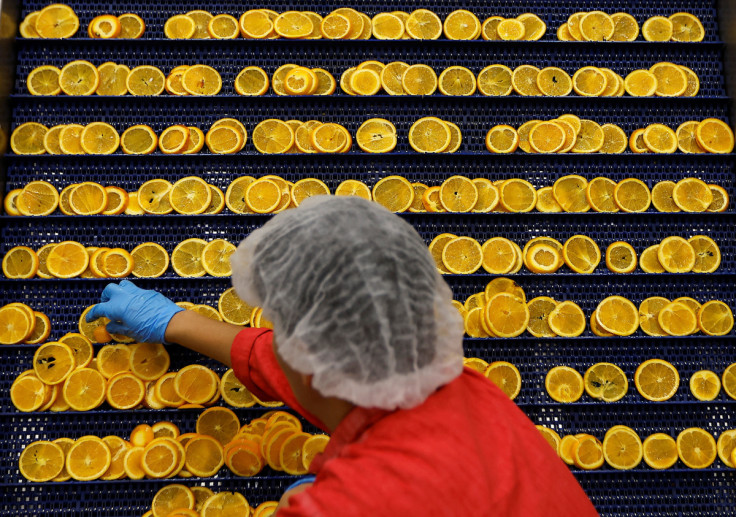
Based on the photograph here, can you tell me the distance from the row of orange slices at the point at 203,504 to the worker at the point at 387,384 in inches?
45.6

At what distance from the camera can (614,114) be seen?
9.30ft

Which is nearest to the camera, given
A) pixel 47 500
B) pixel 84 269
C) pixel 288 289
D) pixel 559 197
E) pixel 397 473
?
pixel 397 473

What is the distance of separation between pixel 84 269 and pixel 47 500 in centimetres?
113

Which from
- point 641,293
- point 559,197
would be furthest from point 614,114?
point 641,293

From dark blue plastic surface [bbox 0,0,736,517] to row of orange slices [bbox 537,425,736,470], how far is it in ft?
0.18

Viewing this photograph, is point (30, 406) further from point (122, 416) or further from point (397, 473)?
point (397, 473)

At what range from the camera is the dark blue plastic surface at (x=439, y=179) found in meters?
2.45

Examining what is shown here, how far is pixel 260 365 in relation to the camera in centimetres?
191

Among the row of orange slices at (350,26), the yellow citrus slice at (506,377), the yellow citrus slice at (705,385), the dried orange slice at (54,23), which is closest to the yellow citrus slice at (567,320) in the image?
the yellow citrus slice at (506,377)

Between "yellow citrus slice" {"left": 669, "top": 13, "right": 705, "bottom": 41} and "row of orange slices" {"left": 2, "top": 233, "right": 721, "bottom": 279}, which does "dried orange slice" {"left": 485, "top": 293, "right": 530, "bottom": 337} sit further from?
"yellow citrus slice" {"left": 669, "top": 13, "right": 705, "bottom": 41}

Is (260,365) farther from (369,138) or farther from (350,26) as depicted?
(350,26)

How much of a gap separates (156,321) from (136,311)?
0.33 ft

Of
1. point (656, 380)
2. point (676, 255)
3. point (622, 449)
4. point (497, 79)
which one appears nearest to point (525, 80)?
point (497, 79)

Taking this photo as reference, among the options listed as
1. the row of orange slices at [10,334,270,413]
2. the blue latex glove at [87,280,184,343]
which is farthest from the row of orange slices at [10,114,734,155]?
the row of orange slices at [10,334,270,413]
